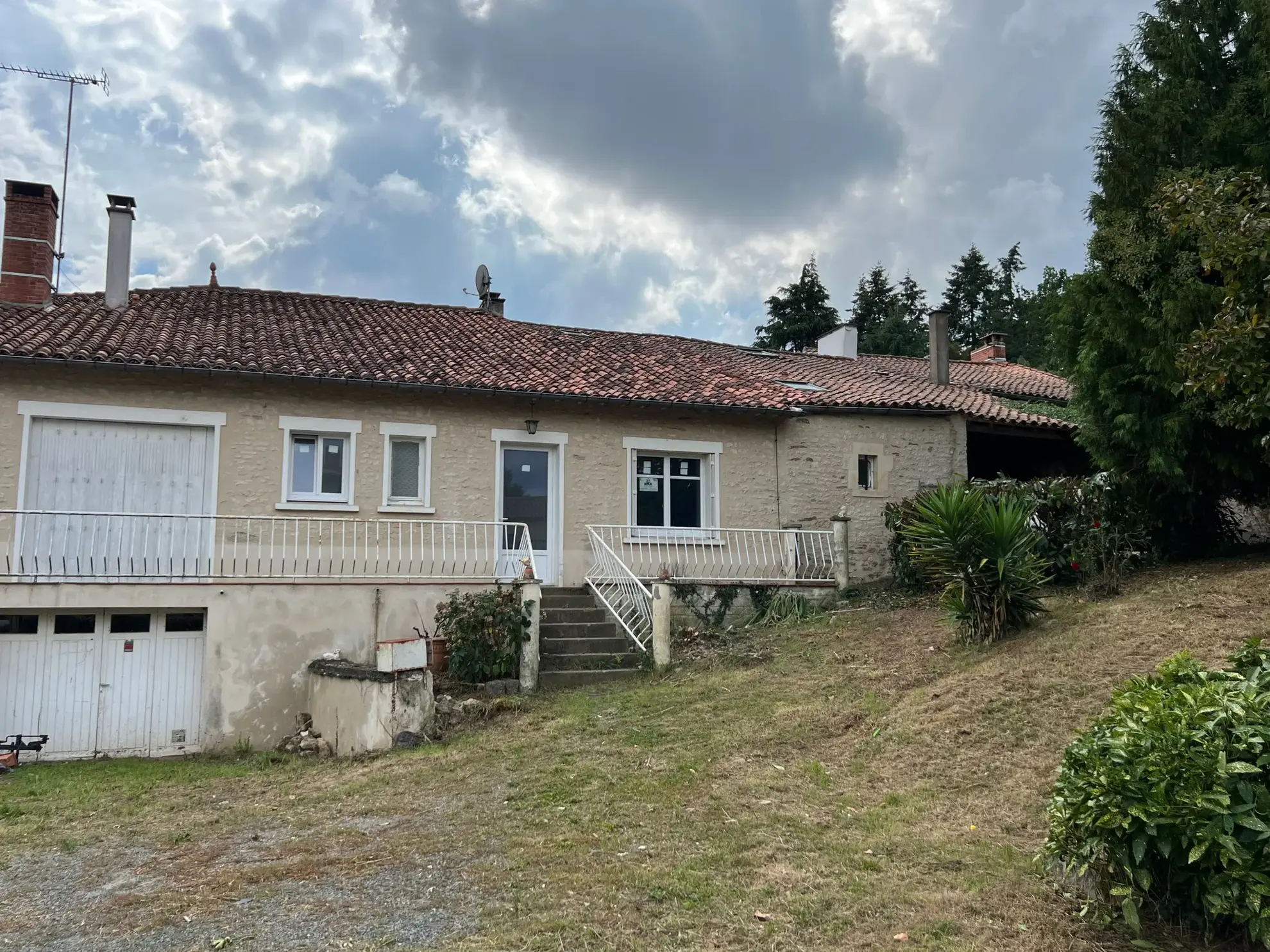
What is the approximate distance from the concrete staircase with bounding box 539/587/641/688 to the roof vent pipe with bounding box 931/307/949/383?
9335 mm

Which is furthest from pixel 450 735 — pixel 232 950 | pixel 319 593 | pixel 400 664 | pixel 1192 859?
pixel 1192 859

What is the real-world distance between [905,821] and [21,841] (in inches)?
245

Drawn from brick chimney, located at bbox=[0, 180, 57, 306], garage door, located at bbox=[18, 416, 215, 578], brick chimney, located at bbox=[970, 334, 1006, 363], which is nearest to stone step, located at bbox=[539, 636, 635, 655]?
garage door, located at bbox=[18, 416, 215, 578]

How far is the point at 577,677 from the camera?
1089 centimetres

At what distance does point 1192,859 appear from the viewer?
3.77 m

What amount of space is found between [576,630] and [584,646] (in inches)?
14.7

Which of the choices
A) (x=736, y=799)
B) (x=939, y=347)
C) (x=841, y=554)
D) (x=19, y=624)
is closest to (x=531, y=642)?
(x=736, y=799)

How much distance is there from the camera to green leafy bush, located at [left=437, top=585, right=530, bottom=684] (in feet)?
34.5

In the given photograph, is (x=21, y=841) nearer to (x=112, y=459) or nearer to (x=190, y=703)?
(x=190, y=703)

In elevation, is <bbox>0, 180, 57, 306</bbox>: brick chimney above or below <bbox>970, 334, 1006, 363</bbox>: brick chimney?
below

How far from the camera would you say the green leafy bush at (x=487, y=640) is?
34.5 feet

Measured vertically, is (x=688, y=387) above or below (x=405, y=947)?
above

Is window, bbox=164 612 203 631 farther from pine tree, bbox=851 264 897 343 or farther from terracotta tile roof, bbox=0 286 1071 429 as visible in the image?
pine tree, bbox=851 264 897 343

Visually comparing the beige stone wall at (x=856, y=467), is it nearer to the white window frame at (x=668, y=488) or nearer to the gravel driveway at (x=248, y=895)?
the white window frame at (x=668, y=488)
